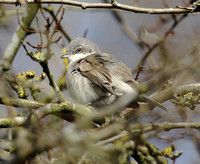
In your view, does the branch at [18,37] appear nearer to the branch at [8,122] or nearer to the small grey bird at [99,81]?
the small grey bird at [99,81]

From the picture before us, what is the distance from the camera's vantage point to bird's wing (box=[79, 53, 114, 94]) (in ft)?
13.9

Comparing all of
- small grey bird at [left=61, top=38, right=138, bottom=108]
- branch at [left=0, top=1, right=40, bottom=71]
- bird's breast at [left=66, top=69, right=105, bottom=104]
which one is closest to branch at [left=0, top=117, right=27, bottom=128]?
small grey bird at [left=61, top=38, right=138, bottom=108]

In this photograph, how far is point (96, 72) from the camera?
4.46 metres

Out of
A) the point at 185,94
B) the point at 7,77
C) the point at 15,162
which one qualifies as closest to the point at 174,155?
the point at 185,94

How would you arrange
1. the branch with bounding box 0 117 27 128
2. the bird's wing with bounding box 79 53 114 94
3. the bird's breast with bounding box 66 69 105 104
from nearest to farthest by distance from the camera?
the branch with bounding box 0 117 27 128 → the bird's wing with bounding box 79 53 114 94 → the bird's breast with bounding box 66 69 105 104

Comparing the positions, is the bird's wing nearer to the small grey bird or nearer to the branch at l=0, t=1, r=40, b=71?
the small grey bird

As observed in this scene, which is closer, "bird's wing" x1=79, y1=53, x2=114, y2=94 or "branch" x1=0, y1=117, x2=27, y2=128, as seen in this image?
"branch" x1=0, y1=117, x2=27, y2=128

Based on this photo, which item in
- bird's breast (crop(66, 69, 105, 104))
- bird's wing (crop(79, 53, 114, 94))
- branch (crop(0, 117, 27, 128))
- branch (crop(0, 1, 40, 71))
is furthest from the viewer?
branch (crop(0, 1, 40, 71))

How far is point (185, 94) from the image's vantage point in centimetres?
366

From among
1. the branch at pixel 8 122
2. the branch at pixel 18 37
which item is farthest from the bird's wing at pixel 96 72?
the branch at pixel 8 122

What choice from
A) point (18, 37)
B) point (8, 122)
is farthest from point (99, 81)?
point (18, 37)

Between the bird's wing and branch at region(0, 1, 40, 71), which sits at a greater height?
branch at region(0, 1, 40, 71)

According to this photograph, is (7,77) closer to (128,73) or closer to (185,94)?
(128,73)

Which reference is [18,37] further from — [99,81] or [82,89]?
[99,81]
